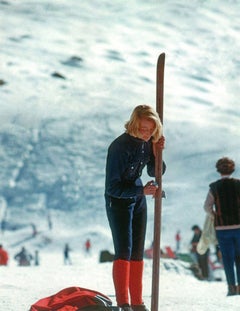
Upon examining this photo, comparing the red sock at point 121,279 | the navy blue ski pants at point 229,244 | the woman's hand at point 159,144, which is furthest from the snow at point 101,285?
the woman's hand at point 159,144

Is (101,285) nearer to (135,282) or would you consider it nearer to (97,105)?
(135,282)

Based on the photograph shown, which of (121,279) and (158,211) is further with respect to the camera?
(121,279)

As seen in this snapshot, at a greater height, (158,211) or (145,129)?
(145,129)

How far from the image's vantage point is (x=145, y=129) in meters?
4.04

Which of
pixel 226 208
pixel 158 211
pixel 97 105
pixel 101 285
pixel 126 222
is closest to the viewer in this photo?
pixel 158 211

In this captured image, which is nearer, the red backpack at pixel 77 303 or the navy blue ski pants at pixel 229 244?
the red backpack at pixel 77 303

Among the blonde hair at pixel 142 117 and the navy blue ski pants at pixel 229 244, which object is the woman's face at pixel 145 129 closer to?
the blonde hair at pixel 142 117

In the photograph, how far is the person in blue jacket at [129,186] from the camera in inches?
158

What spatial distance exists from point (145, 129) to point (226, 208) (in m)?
1.77

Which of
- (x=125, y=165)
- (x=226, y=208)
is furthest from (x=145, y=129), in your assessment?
(x=226, y=208)

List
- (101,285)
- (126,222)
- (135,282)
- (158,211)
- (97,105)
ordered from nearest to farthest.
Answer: (158,211) < (126,222) < (135,282) < (101,285) < (97,105)

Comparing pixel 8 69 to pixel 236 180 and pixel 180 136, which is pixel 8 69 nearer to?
pixel 180 136

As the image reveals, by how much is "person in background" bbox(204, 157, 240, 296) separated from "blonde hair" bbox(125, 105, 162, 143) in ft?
5.37

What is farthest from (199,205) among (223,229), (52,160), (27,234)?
(223,229)
